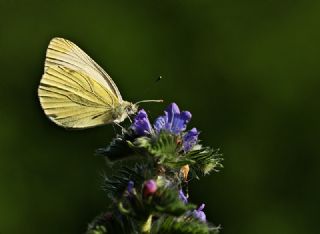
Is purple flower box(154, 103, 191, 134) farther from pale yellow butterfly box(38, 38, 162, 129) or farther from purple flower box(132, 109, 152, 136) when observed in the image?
pale yellow butterfly box(38, 38, 162, 129)

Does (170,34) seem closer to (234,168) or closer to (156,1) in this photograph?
(156,1)

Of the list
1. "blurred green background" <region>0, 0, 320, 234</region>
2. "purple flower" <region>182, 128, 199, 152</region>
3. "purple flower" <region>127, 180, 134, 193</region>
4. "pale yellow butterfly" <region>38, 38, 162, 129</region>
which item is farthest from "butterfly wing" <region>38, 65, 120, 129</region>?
"blurred green background" <region>0, 0, 320, 234</region>

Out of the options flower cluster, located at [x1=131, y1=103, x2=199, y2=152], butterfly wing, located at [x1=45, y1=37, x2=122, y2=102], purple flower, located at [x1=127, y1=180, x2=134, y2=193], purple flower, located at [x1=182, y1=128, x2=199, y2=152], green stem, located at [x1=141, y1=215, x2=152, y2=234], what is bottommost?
green stem, located at [x1=141, y1=215, x2=152, y2=234]

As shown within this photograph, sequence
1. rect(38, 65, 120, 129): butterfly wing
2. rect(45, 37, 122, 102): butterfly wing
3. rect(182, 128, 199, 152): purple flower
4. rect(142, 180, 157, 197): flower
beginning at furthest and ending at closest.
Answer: rect(45, 37, 122, 102): butterfly wing < rect(38, 65, 120, 129): butterfly wing < rect(182, 128, 199, 152): purple flower < rect(142, 180, 157, 197): flower

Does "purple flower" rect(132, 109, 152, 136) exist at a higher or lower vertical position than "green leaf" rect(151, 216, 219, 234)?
higher

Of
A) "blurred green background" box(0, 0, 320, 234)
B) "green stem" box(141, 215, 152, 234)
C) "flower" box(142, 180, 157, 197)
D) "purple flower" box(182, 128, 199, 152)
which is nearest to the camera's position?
"flower" box(142, 180, 157, 197)

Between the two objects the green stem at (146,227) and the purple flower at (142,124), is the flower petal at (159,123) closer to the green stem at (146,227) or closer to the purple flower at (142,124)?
the purple flower at (142,124)

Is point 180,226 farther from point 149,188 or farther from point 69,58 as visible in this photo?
point 69,58

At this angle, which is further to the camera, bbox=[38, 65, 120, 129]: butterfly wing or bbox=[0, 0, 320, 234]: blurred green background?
bbox=[0, 0, 320, 234]: blurred green background

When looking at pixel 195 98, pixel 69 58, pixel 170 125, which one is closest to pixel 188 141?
pixel 170 125
